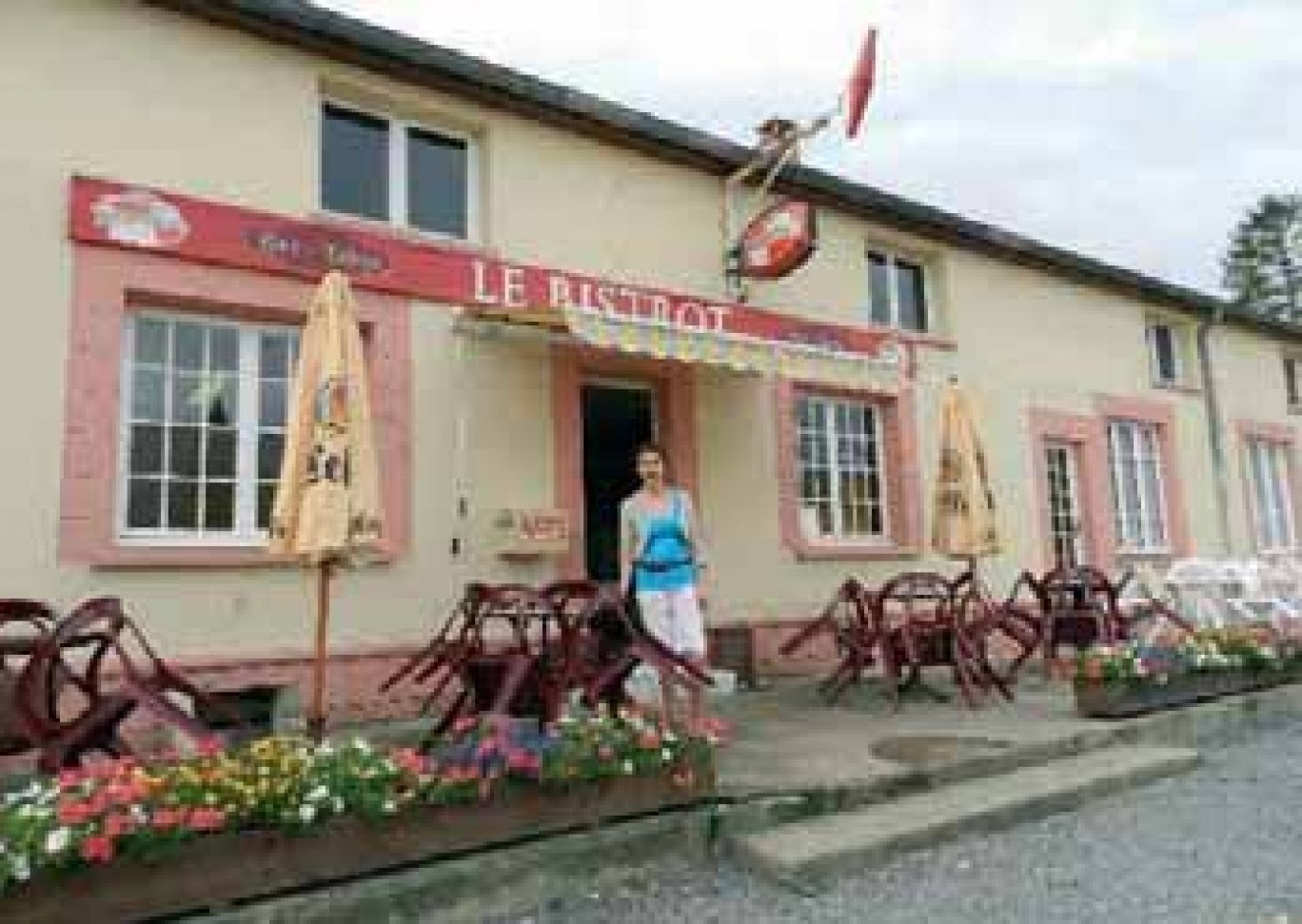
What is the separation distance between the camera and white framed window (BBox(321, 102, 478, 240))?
8953 millimetres

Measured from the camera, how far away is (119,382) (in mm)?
7457

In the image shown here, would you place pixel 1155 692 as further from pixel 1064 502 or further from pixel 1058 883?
pixel 1064 502

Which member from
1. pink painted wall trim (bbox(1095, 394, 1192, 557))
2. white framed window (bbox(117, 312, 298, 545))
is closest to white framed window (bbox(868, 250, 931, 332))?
pink painted wall trim (bbox(1095, 394, 1192, 557))

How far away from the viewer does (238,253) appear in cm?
800

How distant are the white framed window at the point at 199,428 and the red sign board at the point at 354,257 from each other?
54cm

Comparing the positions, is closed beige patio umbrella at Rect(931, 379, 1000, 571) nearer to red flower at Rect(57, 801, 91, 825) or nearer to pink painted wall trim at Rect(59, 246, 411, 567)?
pink painted wall trim at Rect(59, 246, 411, 567)

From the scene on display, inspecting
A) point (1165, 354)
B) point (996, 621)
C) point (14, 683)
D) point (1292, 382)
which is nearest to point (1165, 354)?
point (1165, 354)

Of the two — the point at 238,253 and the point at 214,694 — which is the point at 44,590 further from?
the point at 238,253

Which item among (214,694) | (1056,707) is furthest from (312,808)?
(1056,707)

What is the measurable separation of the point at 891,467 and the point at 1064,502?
3.71m

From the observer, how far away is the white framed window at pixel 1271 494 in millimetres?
17594

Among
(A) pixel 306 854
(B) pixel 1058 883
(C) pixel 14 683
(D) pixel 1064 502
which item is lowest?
(B) pixel 1058 883

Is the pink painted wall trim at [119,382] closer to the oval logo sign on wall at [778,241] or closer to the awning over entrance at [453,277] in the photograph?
the awning over entrance at [453,277]

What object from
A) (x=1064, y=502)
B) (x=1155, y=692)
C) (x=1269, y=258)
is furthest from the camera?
(x=1269, y=258)
